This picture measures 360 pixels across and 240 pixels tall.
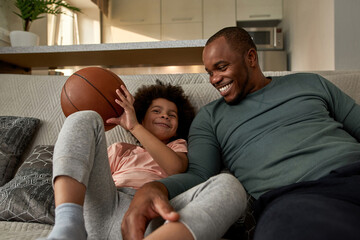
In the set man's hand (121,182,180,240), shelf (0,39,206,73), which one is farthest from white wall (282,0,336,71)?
man's hand (121,182,180,240)

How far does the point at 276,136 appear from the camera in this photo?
1056 millimetres

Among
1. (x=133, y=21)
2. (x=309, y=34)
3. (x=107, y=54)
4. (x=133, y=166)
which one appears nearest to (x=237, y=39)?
(x=133, y=166)

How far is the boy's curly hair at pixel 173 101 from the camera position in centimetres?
143

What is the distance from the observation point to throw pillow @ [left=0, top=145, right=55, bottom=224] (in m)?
1.08

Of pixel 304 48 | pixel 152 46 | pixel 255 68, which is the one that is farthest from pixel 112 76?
pixel 304 48

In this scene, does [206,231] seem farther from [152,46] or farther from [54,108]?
[152,46]

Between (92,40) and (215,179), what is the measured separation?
438 cm

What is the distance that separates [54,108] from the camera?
5.24ft

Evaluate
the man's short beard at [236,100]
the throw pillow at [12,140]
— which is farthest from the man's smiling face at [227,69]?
the throw pillow at [12,140]

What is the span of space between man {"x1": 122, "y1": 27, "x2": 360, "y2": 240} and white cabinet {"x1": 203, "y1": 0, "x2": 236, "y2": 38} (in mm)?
→ 3563

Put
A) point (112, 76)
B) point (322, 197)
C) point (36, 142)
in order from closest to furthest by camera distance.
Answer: point (322, 197)
point (112, 76)
point (36, 142)

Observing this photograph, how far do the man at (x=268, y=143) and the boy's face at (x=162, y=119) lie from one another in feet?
0.37

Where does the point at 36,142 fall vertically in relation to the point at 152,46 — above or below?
below

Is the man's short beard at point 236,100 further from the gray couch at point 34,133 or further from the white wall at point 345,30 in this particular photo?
the white wall at point 345,30
